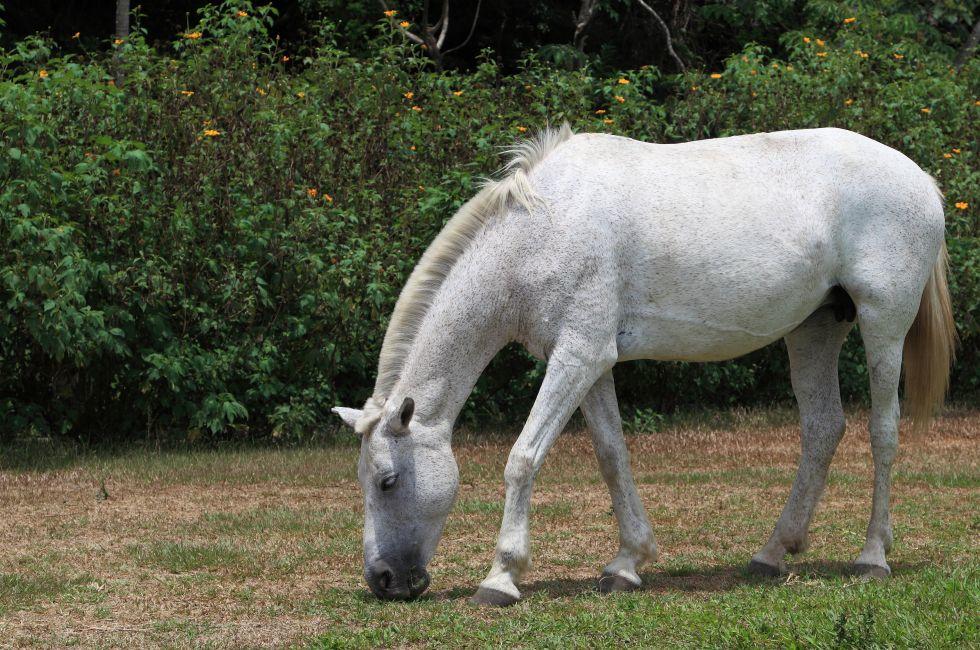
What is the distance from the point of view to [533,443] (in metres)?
5.45

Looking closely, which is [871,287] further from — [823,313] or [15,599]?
[15,599]

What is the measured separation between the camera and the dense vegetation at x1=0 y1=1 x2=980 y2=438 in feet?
30.6

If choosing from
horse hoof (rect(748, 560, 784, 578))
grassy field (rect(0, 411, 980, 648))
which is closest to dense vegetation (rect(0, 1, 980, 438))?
grassy field (rect(0, 411, 980, 648))

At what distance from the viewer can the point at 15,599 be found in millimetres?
5543

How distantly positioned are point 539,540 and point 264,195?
173 inches

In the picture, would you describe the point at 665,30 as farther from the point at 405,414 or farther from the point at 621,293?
the point at 405,414

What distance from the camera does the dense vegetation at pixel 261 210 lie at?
931 cm

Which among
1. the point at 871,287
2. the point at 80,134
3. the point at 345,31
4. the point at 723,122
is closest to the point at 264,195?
the point at 80,134

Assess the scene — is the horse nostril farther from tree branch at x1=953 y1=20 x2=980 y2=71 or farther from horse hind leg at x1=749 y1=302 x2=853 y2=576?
tree branch at x1=953 y1=20 x2=980 y2=71

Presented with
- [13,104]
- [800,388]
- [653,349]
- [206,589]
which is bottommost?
[206,589]

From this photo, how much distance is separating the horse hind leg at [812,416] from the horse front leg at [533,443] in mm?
1307

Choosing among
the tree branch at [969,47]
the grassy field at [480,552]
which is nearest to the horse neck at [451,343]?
the grassy field at [480,552]

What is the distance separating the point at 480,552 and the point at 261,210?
4195 millimetres

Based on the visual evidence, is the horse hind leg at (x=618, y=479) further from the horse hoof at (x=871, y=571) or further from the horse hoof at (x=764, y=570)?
the horse hoof at (x=871, y=571)
